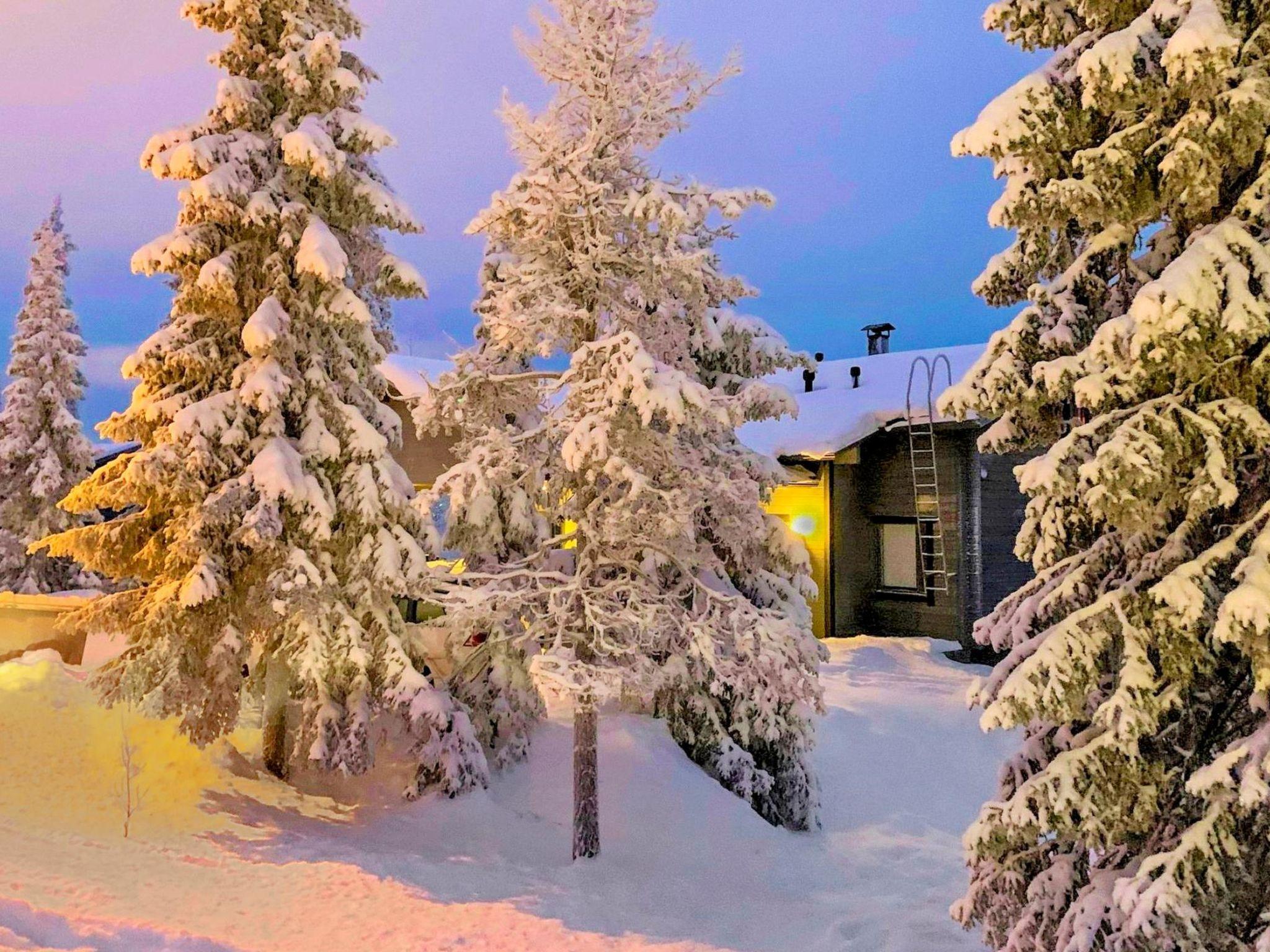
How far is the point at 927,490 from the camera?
2066 centimetres

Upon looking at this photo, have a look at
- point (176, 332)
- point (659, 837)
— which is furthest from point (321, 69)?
point (659, 837)

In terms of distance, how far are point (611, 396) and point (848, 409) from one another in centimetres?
1357

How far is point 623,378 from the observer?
8586 mm

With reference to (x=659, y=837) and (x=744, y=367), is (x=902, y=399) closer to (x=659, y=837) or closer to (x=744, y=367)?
(x=744, y=367)

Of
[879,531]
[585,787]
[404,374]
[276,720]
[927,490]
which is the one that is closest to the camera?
[585,787]

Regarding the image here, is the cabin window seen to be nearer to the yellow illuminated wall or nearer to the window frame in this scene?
the window frame

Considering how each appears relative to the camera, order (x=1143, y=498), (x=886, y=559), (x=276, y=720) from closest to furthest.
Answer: (x=1143, y=498), (x=276, y=720), (x=886, y=559)

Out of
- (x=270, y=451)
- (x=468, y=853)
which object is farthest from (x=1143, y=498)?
(x=270, y=451)

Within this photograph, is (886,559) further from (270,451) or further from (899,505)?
(270,451)

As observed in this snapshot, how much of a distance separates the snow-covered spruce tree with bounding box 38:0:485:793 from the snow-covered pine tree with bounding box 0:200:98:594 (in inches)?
624

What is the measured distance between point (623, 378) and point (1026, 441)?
360cm

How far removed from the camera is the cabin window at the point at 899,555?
21.4 metres

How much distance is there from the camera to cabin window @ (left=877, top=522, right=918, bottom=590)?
2136 centimetres

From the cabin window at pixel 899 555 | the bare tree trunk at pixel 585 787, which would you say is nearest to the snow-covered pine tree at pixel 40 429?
the bare tree trunk at pixel 585 787
